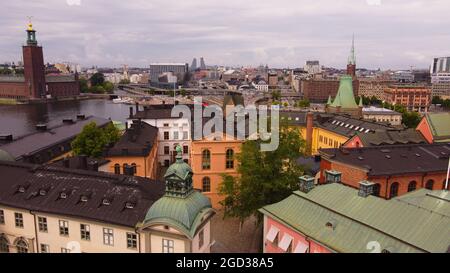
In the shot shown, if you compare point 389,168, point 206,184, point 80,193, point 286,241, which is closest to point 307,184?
point 286,241

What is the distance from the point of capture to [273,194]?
3291 cm

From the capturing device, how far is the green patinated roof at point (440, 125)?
5184 centimetres

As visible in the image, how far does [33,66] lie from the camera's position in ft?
609

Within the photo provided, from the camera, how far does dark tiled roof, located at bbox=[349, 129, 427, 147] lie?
45.2 metres

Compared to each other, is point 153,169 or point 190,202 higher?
point 190,202

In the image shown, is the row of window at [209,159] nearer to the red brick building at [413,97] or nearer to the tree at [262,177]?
the tree at [262,177]

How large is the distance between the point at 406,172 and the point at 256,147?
13.0 meters

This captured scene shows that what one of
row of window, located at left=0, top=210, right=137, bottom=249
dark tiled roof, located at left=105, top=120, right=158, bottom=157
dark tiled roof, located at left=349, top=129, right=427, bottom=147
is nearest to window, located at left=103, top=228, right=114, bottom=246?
row of window, located at left=0, top=210, right=137, bottom=249

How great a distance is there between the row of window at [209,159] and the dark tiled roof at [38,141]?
18.7m

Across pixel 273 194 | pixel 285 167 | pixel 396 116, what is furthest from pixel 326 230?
pixel 396 116

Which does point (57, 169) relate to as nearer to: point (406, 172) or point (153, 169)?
point (153, 169)
